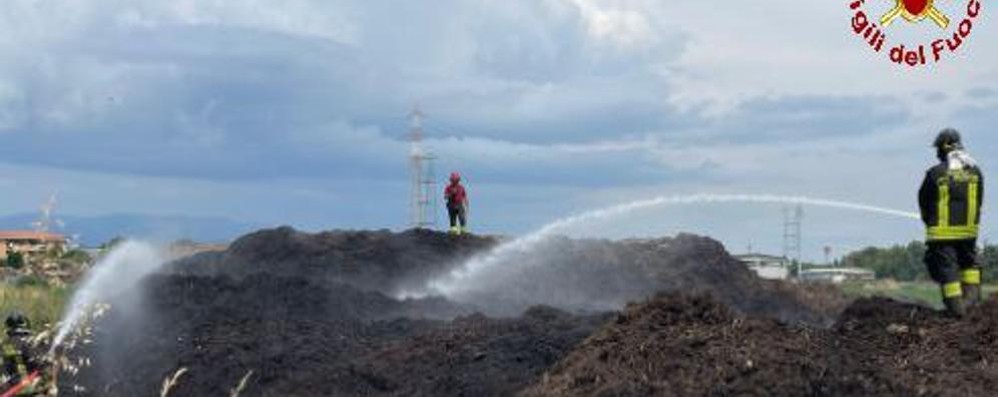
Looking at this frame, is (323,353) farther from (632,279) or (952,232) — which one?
(632,279)

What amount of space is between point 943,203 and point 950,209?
3.8 inches

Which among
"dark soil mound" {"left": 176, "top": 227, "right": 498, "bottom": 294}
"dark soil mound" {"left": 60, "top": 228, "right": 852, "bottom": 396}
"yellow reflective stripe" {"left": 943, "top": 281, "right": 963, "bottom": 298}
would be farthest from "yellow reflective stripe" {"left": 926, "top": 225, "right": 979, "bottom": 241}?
"dark soil mound" {"left": 176, "top": 227, "right": 498, "bottom": 294}

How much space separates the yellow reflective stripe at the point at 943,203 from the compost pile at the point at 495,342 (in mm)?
1039

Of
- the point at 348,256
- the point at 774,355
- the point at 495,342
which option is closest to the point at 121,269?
the point at 348,256

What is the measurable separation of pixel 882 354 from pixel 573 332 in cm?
453

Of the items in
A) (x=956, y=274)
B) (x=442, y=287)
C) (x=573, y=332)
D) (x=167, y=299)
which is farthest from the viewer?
(x=442, y=287)

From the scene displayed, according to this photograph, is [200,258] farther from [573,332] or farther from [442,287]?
[573,332]

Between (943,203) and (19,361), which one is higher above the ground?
(943,203)

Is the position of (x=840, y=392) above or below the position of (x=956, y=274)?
below

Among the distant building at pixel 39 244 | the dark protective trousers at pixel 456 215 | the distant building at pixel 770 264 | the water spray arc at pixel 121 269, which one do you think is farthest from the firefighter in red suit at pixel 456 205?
the distant building at pixel 39 244

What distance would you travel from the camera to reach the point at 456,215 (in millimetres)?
34375

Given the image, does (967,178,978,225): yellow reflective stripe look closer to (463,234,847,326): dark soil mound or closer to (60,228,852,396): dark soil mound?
(60,228,852,396): dark soil mound

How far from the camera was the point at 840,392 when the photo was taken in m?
10.6

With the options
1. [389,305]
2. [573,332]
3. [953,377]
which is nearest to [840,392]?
[953,377]
